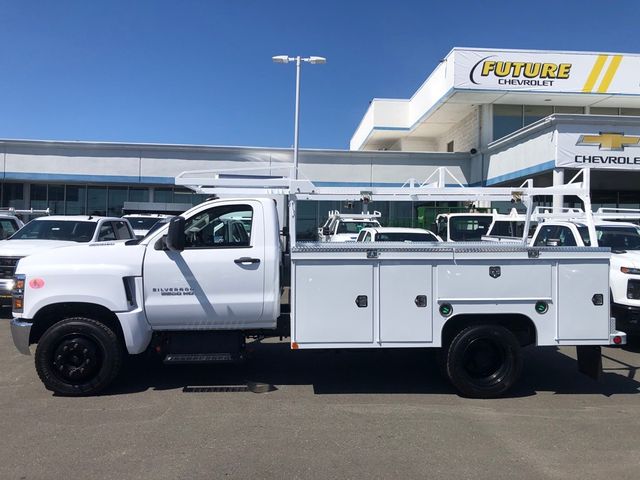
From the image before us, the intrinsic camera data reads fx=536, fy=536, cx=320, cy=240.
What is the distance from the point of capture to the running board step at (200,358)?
19.0 feet

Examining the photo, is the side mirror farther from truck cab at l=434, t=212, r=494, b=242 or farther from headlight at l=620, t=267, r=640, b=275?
truck cab at l=434, t=212, r=494, b=242

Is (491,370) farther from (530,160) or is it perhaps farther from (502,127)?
(502,127)

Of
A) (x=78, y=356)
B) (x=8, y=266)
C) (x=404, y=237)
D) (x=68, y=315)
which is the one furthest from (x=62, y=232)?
(x=404, y=237)

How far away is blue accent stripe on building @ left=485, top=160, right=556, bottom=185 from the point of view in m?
18.5

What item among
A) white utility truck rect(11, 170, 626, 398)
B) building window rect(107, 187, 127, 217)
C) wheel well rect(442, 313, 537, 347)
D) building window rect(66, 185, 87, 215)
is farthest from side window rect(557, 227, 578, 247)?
building window rect(66, 185, 87, 215)

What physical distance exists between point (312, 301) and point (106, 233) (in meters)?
7.47

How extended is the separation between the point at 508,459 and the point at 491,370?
1625 millimetres

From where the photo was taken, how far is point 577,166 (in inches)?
712

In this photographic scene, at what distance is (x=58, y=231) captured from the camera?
1126cm

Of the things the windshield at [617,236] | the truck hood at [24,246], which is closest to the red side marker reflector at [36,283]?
the truck hood at [24,246]

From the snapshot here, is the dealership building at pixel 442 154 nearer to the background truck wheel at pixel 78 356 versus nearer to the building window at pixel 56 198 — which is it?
the building window at pixel 56 198

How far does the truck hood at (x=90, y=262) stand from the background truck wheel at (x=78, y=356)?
0.56 m

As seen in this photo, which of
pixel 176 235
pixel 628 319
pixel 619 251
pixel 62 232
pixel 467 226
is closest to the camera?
pixel 176 235

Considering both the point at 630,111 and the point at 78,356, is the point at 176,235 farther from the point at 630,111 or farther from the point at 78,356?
the point at 630,111
